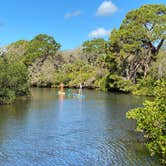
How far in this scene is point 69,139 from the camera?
2145 cm

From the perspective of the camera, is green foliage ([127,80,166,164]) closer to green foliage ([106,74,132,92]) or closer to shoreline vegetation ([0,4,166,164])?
shoreline vegetation ([0,4,166,164])

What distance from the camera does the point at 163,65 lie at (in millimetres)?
51875

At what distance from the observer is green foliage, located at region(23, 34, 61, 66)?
8531cm

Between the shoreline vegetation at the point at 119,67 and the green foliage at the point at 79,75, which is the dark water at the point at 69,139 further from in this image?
the green foliage at the point at 79,75

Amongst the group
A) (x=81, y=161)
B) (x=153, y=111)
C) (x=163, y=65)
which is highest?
(x=163, y=65)

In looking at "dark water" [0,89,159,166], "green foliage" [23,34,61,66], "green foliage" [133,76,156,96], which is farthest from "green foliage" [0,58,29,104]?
"green foliage" [23,34,61,66]

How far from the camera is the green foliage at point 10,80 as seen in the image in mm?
37594

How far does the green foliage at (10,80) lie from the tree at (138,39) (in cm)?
1929

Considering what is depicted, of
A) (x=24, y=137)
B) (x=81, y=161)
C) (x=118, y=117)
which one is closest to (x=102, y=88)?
(x=118, y=117)

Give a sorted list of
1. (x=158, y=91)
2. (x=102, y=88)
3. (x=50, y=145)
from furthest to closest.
→ (x=102, y=88)
(x=50, y=145)
(x=158, y=91)

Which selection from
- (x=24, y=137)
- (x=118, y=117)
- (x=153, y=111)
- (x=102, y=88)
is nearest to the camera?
(x=153, y=111)

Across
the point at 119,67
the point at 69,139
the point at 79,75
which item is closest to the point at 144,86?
the point at 119,67

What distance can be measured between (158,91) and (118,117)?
40.9 feet

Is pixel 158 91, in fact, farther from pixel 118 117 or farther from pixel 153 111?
pixel 118 117
